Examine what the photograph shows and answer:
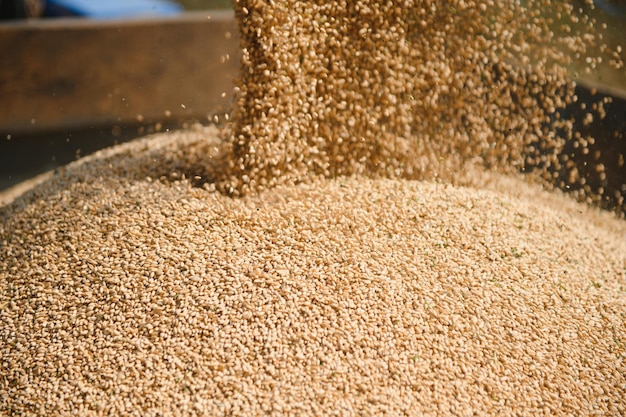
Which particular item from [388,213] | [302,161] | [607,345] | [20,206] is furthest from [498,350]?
[20,206]

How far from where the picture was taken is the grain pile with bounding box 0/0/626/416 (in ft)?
4.78

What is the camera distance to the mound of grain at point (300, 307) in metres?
1.44

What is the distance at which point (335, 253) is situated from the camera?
67.0 inches

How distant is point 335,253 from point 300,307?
219 mm

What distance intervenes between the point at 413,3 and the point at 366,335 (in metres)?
1.32

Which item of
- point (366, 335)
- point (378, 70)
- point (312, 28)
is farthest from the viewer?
point (378, 70)

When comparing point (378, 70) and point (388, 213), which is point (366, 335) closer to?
point (388, 213)

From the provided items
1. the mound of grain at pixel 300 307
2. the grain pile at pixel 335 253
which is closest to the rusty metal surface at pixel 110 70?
the grain pile at pixel 335 253

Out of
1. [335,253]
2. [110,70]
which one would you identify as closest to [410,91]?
[335,253]

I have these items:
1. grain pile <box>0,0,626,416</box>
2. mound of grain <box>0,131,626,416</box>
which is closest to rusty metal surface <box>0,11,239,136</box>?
grain pile <box>0,0,626,416</box>

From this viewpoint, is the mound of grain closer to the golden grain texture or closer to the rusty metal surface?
the golden grain texture

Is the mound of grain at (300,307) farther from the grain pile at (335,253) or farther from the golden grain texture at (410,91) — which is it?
the golden grain texture at (410,91)

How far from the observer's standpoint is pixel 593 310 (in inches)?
69.0

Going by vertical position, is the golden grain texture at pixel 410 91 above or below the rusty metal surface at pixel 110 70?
above
